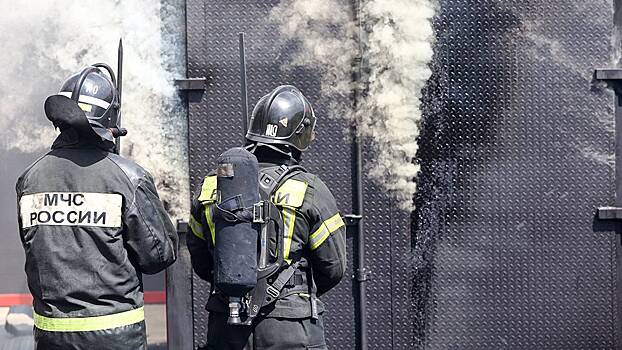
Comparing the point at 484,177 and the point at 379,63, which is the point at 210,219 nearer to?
the point at 379,63

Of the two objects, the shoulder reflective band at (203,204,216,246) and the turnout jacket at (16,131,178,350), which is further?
the shoulder reflective band at (203,204,216,246)

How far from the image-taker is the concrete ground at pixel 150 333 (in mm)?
5418

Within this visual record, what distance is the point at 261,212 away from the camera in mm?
3703

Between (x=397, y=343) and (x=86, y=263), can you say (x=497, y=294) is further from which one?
(x=86, y=263)

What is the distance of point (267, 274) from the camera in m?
3.76

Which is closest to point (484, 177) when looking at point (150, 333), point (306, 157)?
point (306, 157)

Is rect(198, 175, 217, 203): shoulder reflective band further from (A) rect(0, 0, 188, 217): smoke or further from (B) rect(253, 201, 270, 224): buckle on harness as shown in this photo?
(A) rect(0, 0, 188, 217): smoke

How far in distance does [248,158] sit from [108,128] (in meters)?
0.67

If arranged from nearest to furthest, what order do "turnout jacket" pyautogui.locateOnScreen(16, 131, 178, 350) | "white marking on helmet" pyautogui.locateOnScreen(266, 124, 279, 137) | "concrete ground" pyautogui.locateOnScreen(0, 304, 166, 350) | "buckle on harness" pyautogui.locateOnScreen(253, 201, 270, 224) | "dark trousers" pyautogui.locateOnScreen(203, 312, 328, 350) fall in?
1. "turnout jacket" pyautogui.locateOnScreen(16, 131, 178, 350)
2. "buckle on harness" pyautogui.locateOnScreen(253, 201, 270, 224)
3. "dark trousers" pyautogui.locateOnScreen(203, 312, 328, 350)
4. "white marking on helmet" pyautogui.locateOnScreen(266, 124, 279, 137)
5. "concrete ground" pyautogui.locateOnScreen(0, 304, 166, 350)

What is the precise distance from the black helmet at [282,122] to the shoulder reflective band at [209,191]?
0.28 metres

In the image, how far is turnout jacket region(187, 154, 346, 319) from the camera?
3814 mm

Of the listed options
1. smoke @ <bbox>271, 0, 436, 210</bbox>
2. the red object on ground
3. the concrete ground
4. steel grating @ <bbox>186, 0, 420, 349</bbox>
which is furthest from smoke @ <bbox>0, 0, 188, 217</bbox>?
smoke @ <bbox>271, 0, 436, 210</bbox>

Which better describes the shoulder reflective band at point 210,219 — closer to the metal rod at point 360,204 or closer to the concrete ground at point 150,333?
the metal rod at point 360,204

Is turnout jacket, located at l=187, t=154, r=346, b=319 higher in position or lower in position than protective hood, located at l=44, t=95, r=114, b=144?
lower
